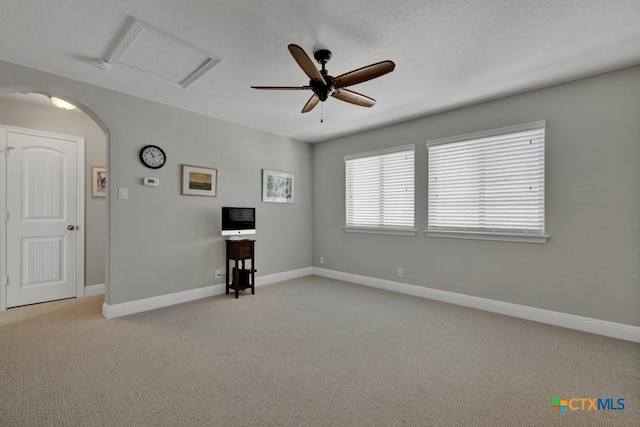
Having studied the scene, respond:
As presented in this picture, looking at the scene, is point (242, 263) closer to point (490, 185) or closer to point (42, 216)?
point (42, 216)

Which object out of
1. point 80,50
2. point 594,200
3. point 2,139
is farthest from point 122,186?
point 594,200

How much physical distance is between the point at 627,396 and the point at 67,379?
393 centimetres

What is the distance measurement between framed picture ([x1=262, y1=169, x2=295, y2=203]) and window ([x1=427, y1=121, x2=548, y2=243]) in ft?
A: 8.11

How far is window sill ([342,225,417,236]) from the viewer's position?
14.6 feet

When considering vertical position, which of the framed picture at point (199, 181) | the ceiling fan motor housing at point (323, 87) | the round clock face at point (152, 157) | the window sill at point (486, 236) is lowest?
the window sill at point (486, 236)

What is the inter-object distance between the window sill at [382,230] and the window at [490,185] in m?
0.35

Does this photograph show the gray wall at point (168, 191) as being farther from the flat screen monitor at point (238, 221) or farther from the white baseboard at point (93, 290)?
the white baseboard at point (93, 290)

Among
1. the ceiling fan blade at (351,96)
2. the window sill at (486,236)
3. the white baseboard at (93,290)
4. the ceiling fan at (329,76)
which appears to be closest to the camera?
the ceiling fan at (329,76)

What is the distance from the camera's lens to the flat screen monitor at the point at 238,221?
14.3ft

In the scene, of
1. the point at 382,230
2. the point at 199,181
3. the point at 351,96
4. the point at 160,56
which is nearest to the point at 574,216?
the point at 382,230

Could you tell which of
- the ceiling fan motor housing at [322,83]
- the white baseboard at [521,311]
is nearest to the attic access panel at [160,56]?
the ceiling fan motor housing at [322,83]

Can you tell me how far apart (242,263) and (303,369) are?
2520mm

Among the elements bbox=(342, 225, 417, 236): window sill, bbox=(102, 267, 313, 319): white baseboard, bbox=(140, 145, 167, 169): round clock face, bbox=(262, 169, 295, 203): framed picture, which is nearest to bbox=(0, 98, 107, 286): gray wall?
bbox=(140, 145, 167, 169): round clock face

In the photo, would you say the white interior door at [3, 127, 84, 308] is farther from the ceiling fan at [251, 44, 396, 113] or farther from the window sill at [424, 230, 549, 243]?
the window sill at [424, 230, 549, 243]
